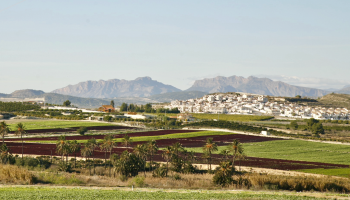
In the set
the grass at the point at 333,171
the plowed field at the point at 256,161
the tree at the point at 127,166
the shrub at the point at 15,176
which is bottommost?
the grass at the point at 333,171

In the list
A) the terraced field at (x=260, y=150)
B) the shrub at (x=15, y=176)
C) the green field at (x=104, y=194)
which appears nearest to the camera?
the green field at (x=104, y=194)

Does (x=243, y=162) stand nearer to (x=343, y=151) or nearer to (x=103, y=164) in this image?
(x=103, y=164)

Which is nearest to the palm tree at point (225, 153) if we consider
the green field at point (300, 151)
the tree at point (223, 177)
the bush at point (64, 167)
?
the green field at point (300, 151)

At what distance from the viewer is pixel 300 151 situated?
2928 inches

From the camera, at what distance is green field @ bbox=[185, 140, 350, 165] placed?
218ft

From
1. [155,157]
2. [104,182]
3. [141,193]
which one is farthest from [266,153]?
[141,193]

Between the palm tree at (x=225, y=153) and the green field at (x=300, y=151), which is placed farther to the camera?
the green field at (x=300, y=151)

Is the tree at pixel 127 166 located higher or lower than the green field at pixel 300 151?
higher

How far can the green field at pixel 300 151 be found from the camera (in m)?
66.3

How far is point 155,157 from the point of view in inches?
2463

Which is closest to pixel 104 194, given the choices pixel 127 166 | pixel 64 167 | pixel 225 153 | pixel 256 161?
pixel 127 166

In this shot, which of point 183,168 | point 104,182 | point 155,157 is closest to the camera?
point 104,182

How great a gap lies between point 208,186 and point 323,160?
35.3 meters

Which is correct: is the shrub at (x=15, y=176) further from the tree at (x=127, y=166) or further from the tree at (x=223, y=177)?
the tree at (x=223, y=177)
